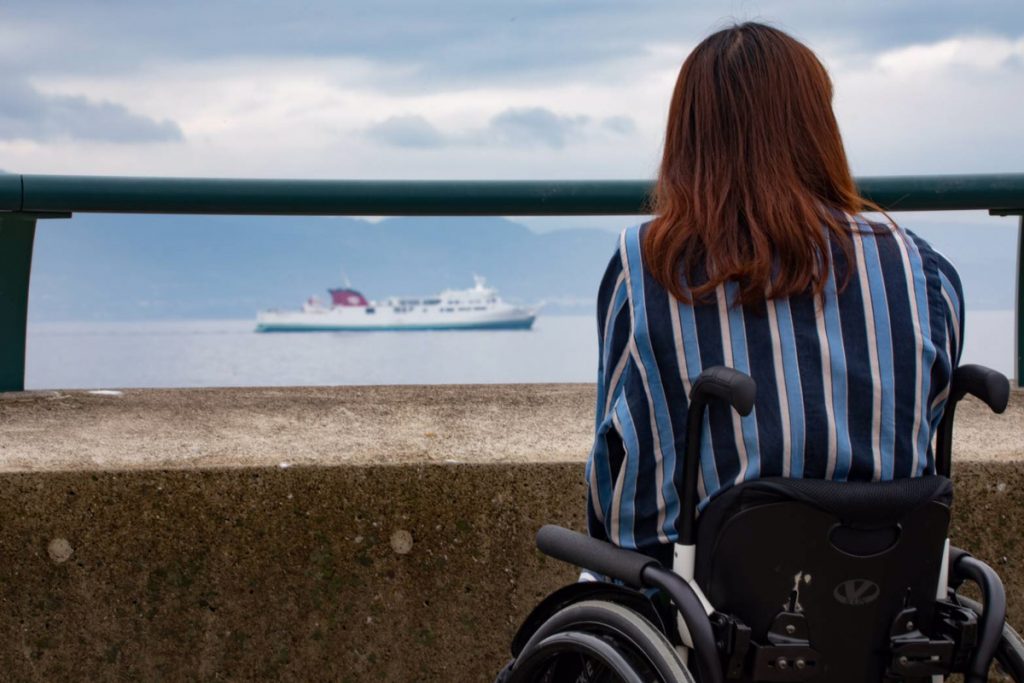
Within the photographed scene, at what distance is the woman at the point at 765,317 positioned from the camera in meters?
1.67

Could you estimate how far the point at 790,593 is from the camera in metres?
1.61

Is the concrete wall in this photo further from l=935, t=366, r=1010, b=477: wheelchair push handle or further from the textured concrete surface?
l=935, t=366, r=1010, b=477: wheelchair push handle

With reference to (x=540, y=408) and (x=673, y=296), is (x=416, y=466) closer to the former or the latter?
(x=540, y=408)

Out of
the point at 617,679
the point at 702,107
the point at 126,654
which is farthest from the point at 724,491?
the point at 126,654

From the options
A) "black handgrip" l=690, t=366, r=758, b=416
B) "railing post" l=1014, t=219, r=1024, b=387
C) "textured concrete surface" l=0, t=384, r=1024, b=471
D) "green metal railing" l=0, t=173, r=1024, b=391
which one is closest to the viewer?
"black handgrip" l=690, t=366, r=758, b=416

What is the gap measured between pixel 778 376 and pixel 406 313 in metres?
68.1

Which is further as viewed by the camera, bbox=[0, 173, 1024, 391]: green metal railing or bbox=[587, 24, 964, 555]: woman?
bbox=[0, 173, 1024, 391]: green metal railing

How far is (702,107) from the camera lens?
6.04ft

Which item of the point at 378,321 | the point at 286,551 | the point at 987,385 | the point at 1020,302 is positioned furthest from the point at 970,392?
the point at 378,321

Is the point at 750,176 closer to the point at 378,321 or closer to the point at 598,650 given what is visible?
the point at 598,650

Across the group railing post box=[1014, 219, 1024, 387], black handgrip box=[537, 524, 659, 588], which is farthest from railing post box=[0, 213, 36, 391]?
railing post box=[1014, 219, 1024, 387]

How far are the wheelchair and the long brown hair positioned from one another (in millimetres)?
205

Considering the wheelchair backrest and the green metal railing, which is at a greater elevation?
the green metal railing

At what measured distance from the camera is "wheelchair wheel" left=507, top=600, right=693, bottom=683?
162 centimetres
